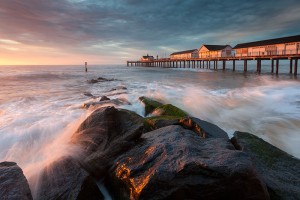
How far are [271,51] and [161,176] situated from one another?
38.3 metres

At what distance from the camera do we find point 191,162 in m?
3.43

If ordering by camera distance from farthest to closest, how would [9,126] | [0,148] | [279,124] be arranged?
[279,124] → [9,126] → [0,148]

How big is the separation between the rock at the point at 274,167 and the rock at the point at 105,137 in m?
2.41

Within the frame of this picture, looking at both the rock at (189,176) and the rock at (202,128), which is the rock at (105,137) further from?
the rock at (202,128)

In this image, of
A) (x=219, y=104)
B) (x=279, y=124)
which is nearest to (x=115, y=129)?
(x=279, y=124)

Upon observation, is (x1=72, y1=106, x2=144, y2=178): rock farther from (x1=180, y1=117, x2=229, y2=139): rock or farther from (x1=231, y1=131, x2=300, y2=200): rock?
(x1=231, y1=131, x2=300, y2=200): rock

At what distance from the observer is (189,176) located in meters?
3.32

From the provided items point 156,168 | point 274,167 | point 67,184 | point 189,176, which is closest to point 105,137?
point 67,184

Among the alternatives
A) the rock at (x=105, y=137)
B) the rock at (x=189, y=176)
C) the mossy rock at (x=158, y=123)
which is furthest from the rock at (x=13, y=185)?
the mossy rock at (x=158, y=123)

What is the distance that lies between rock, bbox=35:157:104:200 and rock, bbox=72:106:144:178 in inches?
19.8

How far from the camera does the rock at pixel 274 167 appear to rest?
143 inches

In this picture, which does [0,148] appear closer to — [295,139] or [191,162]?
[191,162]

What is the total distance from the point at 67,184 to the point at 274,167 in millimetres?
3842

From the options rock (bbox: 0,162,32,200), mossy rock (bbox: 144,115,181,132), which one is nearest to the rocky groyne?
rock (bbox: 0,162,32,200)
